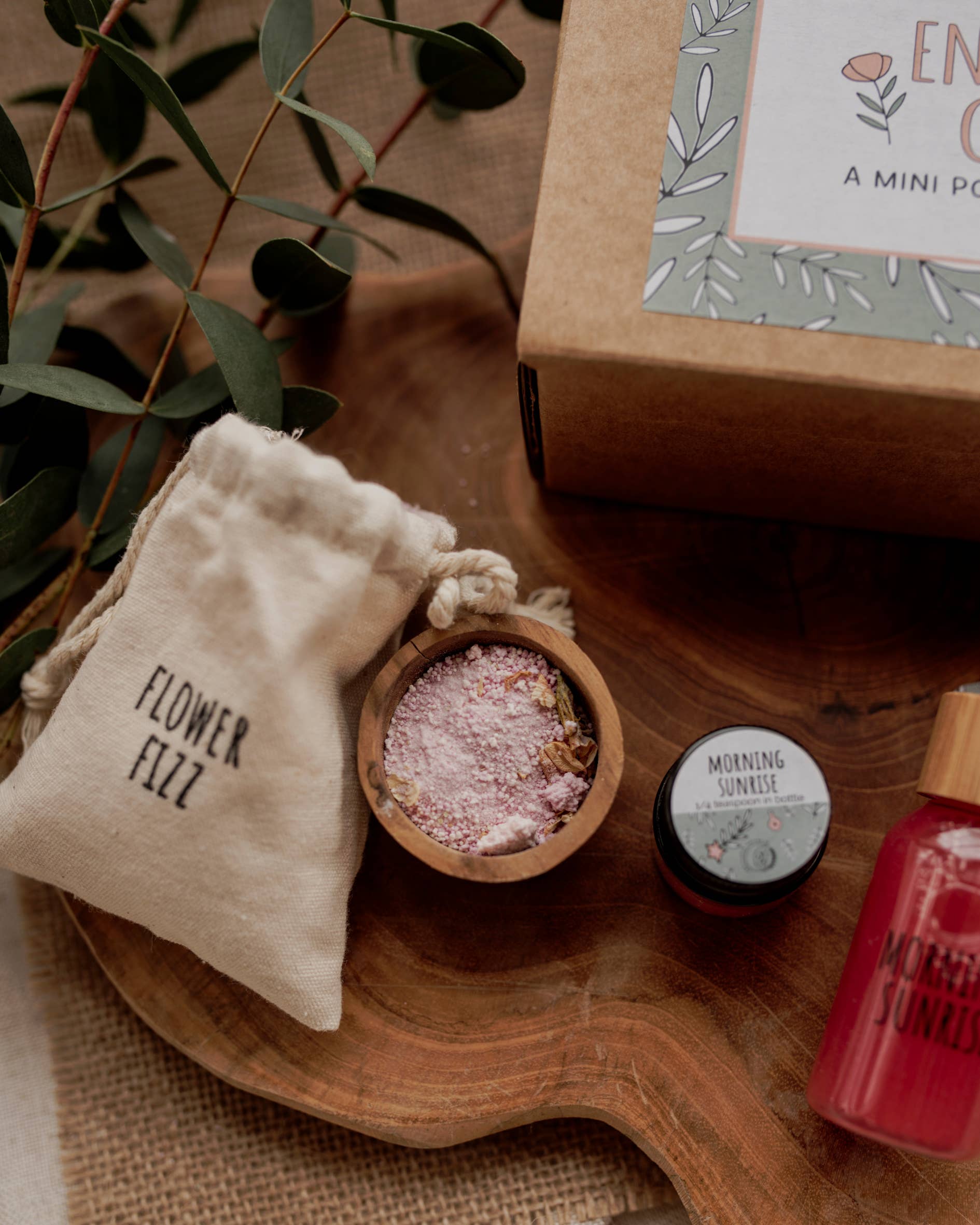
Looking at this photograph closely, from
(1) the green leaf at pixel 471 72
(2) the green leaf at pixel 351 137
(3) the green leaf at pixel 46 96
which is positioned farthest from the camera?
(3) the green leaf at pixel 46 96

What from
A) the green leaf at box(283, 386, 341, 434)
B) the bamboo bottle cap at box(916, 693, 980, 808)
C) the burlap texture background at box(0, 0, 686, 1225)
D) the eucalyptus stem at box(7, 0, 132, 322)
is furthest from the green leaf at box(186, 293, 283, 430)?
the bamboo bottle cap at box(916, 693, 980, 808)

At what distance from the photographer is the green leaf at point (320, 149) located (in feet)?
2.43

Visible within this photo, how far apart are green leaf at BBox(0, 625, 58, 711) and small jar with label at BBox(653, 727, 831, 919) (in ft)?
1.61

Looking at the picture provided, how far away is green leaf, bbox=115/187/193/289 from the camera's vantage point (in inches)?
27.7

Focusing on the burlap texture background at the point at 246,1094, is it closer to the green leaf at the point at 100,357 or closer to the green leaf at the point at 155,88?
the green leaf at the point at 100,357

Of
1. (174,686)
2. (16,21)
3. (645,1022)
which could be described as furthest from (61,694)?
(16,21)

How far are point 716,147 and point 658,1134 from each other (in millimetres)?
700

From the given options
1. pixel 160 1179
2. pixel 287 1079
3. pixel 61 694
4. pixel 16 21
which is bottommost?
pixel 160 1179

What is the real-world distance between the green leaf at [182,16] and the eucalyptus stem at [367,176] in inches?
7.6

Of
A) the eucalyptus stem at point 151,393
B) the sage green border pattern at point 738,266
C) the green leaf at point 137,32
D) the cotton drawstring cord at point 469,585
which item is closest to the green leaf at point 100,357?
the eucalyptus stem at point 151,393

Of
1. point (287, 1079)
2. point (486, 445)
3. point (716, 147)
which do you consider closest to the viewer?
point (716, 147)

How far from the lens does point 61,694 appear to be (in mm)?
713

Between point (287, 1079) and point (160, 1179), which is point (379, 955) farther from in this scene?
point (160, 1179)

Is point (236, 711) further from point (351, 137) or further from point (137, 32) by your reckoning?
point (137, 32)
